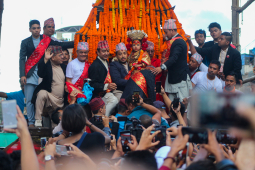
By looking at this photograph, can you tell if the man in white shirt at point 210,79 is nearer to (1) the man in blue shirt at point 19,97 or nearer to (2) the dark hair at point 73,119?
(2) the dark hair at point 73,119

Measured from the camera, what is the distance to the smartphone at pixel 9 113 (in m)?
1.65

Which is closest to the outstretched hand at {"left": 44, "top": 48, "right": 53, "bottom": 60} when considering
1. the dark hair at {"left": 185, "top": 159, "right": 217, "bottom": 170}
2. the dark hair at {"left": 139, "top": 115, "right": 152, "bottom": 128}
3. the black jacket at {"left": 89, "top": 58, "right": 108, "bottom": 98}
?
the black jacket at {"left": 89, "top": 58, "right": 108, "bottom": 98}

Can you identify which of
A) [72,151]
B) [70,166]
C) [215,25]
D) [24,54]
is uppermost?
[215,25]

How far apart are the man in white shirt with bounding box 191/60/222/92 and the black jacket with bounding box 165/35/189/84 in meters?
0.25

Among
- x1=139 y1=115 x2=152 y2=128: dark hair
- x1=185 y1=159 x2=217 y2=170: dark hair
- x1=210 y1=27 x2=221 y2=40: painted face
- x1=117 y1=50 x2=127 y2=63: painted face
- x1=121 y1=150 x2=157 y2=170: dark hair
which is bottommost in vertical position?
x1=139 y1=115 x2=152 y2=128: dark hair

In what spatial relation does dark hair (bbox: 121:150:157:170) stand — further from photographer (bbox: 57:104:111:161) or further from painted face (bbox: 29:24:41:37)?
painted face (bbox: 29:24:41:37)

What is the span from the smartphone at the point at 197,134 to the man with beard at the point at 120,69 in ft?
11.2

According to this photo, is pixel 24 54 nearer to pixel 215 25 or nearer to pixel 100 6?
pixel 100 6

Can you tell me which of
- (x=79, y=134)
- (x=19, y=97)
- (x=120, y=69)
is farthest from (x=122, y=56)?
(x=79, y=134)

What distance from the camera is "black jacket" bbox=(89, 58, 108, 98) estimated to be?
4980 mm

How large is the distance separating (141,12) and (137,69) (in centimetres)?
173

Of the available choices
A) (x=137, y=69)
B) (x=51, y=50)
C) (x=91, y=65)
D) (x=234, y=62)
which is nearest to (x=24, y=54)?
(x=51, y=50)

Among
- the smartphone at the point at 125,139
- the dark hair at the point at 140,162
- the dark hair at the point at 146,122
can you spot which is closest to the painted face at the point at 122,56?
the dark hair at the point at 146,122

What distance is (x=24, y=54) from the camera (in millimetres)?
5156
